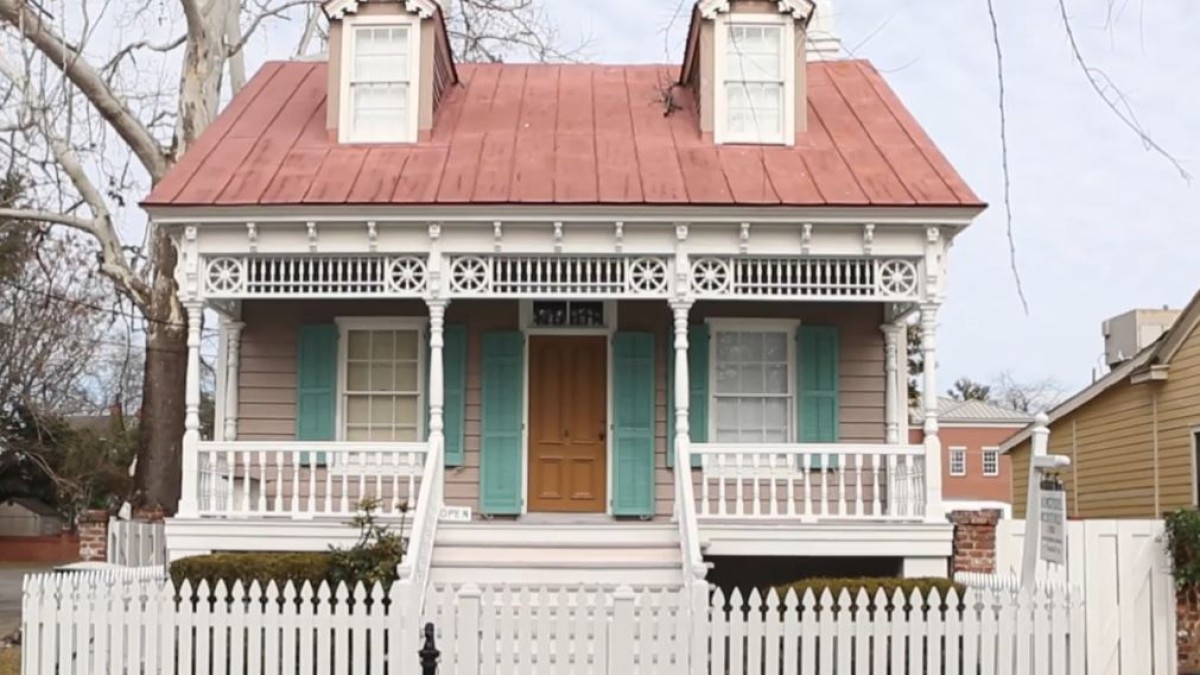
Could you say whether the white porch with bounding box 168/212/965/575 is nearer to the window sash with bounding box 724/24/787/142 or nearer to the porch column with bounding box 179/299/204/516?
the porch column with bounding box 179/299/204/516

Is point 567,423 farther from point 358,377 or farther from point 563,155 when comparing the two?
point 563,155

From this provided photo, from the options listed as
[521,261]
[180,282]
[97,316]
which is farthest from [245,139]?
[97,316]

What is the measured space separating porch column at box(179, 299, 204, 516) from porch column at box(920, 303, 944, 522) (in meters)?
6.74

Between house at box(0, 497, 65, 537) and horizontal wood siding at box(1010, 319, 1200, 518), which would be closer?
horizontal wood siding at box(1010, 319, 1200, 518)

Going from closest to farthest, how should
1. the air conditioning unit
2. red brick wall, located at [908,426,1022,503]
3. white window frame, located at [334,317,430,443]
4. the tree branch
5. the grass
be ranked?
the grass < white window frame, located at [334,317,430,443] < the tree branch < the air conditioning unit < red brick wall, located at [908,426,1022,503]

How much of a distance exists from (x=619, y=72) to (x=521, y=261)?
17.4ft

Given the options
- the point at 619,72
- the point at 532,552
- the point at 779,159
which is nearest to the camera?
the point at 532,552

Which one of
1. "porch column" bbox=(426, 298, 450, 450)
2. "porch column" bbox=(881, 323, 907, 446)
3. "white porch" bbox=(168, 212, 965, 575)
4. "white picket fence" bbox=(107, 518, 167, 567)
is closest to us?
"white porch" bbox=(168, 212, 965, 575)

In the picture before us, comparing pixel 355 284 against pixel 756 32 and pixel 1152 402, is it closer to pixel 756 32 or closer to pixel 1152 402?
pixel 756 32

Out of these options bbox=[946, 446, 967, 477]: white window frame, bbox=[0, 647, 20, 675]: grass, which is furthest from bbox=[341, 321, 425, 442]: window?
bbox=[946, 446, 967, 477]: white window frame

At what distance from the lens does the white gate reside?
11.2m

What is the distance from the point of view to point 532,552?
11.6 meters

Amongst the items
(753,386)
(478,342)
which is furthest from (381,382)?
(753,386)

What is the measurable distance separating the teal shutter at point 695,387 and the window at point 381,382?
2.69m
